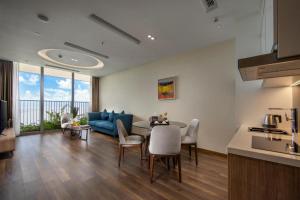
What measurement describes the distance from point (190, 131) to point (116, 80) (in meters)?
4.35

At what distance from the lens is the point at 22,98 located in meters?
5.60

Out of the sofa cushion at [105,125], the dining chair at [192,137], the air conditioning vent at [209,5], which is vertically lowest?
the sofa cushion at [105,125]

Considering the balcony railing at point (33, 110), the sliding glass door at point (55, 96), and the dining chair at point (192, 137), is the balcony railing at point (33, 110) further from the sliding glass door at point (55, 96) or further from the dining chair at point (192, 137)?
the dining chair at point (192, 137)

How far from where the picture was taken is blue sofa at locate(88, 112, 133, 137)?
189 inches

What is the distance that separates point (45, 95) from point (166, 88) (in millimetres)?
5146

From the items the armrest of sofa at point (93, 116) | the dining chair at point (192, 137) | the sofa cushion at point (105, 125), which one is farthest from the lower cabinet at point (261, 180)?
the armrest of sofa at point (93, 116)

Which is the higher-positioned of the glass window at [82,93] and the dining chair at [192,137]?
the glass window at [82,93]

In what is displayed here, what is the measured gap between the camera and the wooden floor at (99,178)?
185 cm

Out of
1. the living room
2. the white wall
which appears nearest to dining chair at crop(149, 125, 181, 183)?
the living room

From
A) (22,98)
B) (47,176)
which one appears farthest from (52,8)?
(22,98)

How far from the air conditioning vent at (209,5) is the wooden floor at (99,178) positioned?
2.64 metres

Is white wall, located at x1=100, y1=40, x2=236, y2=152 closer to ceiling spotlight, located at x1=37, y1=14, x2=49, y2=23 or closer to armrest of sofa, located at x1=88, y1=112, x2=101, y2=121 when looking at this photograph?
armrest of sofa, located at x1=88, y1=112, x2=101, y2=121

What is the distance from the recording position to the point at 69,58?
463 cm

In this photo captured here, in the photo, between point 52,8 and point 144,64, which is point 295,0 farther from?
point 144,64
